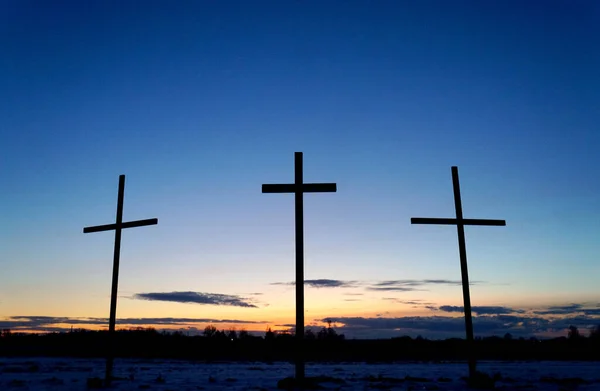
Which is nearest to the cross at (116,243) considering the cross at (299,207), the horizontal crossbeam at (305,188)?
the horizontal crossbeam at (305,188)

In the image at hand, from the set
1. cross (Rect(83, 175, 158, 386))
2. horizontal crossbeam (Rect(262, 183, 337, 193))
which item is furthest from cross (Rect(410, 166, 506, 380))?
cross (Rect(83, 175, 158, 386))

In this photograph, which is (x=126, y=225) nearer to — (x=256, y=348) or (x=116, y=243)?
(x=116, y=243)

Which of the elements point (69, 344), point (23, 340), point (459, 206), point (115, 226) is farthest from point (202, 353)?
point (459, 206)

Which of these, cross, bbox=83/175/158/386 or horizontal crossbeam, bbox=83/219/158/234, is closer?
cross, bbox=83/175/158/386

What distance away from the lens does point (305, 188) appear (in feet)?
48.3

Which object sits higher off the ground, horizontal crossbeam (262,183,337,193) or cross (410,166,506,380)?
horizontal crossbeam (262,183,337,193)

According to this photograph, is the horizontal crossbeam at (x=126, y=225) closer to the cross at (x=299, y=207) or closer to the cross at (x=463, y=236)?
the cross at (x=299, y=207)

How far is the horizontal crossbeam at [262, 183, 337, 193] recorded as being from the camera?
14.6 m

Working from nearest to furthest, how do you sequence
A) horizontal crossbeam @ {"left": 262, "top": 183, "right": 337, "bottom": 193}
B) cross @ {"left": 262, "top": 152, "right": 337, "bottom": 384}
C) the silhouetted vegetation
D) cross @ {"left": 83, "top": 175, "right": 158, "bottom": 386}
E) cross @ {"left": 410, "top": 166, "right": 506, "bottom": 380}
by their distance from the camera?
cross @ {"left": 262, "top": 152, "right": 337, "bottom": 384}, horizontal crossbeam @ {"left": 262, "top": 183, "right": 337, "bottom": 193}, cross @ {"left": 410, "top": 166, "right": 506, "bottom": 380}, cross @ {"left": 83, "top": 175, "right": 158, "bottom": 386}, the silhouetted vegetation

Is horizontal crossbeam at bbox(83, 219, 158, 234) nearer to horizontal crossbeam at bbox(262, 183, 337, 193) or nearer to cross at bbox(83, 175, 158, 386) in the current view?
cross at bbox(83, 175, 158, 386)

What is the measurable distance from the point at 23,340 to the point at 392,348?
130ft

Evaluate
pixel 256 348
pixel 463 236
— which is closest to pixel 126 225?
pixel 463 236

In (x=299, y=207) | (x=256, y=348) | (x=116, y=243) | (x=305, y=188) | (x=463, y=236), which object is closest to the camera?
(x=299, y=207)

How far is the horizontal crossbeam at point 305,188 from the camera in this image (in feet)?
48.0
